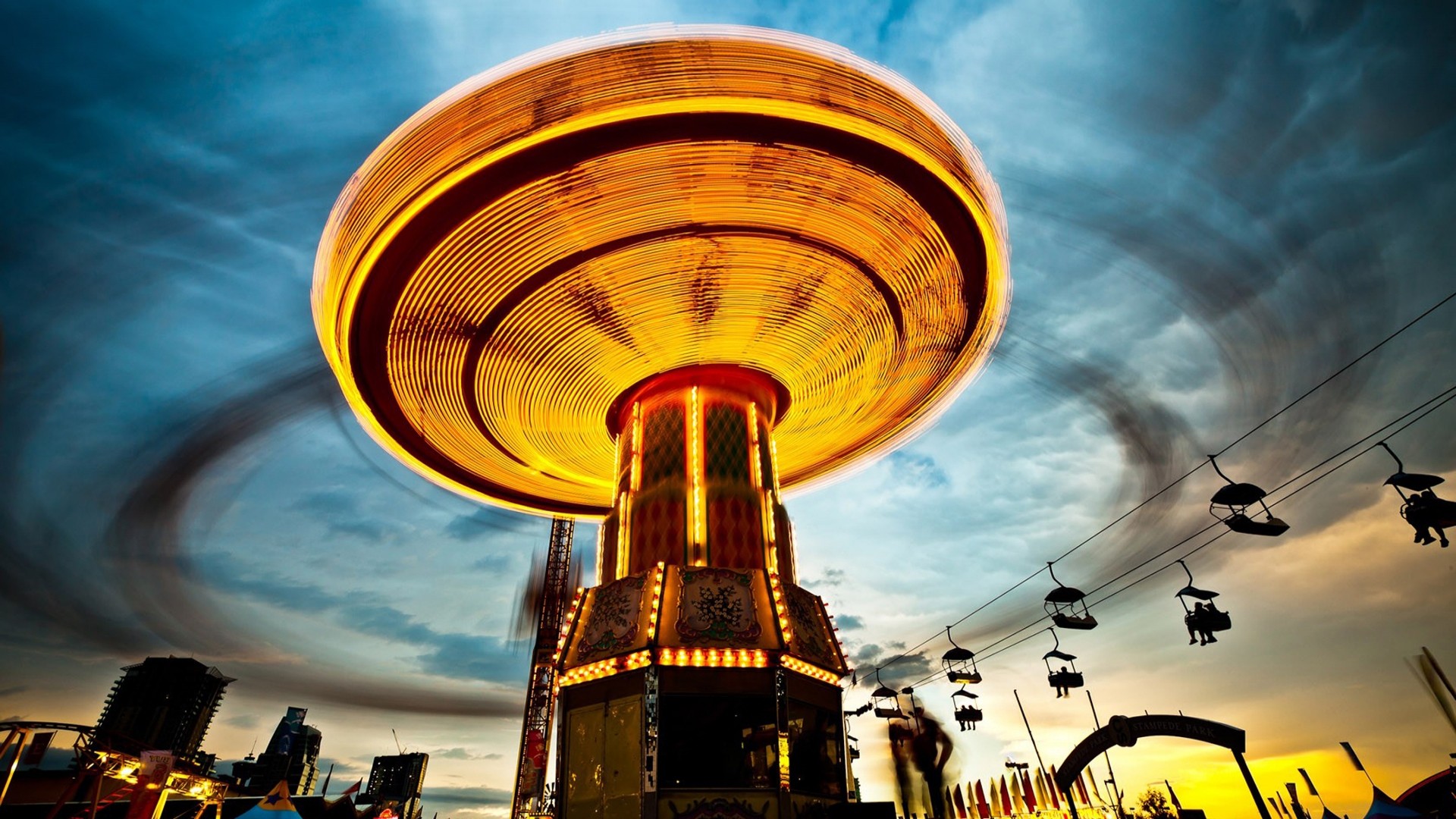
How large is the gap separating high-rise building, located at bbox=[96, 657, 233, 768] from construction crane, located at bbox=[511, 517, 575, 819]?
10353 cm

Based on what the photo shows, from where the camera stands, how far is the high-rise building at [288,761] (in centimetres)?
7931

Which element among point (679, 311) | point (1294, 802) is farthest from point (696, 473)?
point (1294, 802)

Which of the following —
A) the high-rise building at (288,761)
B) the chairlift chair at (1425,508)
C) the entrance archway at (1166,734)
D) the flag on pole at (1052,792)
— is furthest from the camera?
the high-rise building at (288,761)

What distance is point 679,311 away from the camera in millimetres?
14430

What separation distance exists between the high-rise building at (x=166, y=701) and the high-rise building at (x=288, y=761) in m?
14.8

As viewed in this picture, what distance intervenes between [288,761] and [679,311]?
12713cm

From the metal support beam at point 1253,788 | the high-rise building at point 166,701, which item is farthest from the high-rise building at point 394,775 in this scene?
the metal support beam at point 1253,788

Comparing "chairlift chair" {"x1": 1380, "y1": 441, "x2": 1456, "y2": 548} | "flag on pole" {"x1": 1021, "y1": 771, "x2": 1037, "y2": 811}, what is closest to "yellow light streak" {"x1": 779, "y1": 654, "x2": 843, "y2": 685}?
"chairlift chair" {"x1": 1380, "y1": 441, "x2": 1456, "y2": 548}

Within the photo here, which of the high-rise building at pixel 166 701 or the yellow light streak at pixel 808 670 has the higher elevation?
the high-rise building at pixel 166 701

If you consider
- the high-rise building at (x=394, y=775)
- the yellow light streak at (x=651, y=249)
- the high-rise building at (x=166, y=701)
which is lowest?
the yellow light streak at (x=651, y=249)

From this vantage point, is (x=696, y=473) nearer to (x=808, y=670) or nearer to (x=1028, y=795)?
(x=808, y=670)

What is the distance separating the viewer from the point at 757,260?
13477 millimetres

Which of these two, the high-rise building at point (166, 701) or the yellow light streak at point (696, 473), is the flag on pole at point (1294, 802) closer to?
the yellow light streak at point (696, 473)

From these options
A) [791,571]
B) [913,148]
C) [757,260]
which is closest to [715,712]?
[791,571]
